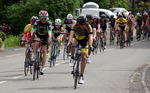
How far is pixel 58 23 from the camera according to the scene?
56.6ft

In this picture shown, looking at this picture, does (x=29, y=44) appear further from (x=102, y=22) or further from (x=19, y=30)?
(x=19, y=30)

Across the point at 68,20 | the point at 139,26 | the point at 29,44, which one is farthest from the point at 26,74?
the point at 139,26

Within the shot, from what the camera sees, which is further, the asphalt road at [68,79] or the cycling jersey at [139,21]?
the cycling jersey at [139,21]

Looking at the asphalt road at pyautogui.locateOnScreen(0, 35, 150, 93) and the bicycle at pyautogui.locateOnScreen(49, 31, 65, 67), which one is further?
the bicycle at pyautogui.locateOnScreen(49, 31, 65, 67)

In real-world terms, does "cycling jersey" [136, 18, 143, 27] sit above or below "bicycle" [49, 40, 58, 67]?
below

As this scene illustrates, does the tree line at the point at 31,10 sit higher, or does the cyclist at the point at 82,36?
the cyclist at the point at 82,36

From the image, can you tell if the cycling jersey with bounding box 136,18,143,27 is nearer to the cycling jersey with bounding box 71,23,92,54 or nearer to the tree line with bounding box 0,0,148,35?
the tree line with bounding box 0,0,148,35

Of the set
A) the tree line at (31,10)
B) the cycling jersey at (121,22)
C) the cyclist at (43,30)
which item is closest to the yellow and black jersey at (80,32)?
the cyclist at (43,30)

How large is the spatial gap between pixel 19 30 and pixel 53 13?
21.3 ft

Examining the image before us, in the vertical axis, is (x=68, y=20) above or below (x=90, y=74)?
above

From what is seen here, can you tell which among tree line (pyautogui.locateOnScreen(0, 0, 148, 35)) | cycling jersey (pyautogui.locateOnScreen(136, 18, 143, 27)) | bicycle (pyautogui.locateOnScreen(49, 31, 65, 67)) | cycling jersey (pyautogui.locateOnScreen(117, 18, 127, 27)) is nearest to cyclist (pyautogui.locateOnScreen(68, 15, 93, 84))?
bicycle (pyautogui.locateOnScreen(49, 31, 65, 67))

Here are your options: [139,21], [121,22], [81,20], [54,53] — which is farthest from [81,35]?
[139,21]

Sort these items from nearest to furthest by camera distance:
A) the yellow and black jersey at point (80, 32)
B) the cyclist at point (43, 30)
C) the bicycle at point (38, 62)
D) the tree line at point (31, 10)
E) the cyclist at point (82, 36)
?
1. the cyclist at point (82, 36)
2. the yellow and black jersey at point (80, 32)
3. the bicycle at point (38, 62)
4. the cyclist at point (43, 30)
5. the tree line at point (31, 10)

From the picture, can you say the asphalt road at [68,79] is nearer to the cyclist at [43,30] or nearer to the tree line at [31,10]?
the cyclist at [43,30]
